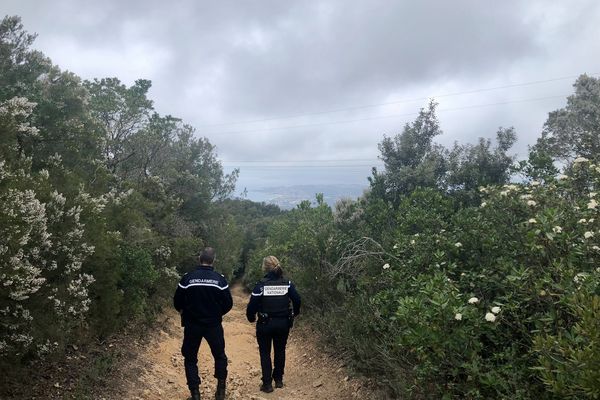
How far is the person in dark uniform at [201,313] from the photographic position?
5.83 metres

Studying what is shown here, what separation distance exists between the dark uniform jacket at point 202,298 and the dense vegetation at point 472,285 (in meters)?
2.14

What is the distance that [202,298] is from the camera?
582 centimetres

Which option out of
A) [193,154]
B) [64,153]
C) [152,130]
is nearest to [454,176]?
[64,153]

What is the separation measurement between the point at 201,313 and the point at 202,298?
0.60 ft

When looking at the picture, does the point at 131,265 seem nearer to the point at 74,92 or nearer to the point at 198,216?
the point at 74,92

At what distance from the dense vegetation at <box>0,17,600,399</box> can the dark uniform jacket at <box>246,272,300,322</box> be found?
135 cm

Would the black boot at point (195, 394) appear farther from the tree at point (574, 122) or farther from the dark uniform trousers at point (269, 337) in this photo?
the tree at point (574, 122)

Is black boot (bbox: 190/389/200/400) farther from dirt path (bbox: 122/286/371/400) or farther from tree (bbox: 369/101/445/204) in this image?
tree (bbox: 369/101/445/204)

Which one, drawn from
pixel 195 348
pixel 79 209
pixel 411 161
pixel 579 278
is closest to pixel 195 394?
pixel 195 348

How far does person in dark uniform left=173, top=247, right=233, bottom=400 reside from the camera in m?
5.83

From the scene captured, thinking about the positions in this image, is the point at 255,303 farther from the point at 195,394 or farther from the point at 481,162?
the point at 481,162

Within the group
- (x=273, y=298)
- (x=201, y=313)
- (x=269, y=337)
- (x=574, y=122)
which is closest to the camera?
(x=201, y=313)

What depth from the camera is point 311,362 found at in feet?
28.3

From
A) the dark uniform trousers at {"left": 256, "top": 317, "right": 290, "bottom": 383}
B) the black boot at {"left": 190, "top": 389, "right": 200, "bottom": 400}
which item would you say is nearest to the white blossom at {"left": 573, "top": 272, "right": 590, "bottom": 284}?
the dark uniform trousers at {"left": 256, "top": 317, "right": 290, "bottom": 383}
